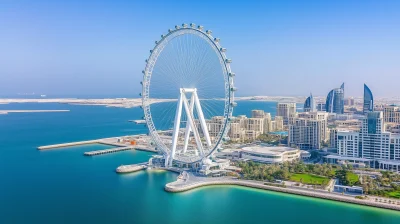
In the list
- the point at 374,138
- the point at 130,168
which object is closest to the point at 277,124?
the point at 374,138

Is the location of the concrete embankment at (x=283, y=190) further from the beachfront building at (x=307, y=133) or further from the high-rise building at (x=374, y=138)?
the beachfront building at (x=307, y=133)

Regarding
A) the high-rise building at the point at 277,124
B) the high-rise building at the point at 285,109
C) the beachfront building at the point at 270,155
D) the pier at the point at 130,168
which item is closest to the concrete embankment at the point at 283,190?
the pier at the point at 130,168

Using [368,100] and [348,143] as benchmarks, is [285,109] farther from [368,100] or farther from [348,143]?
[348,143]

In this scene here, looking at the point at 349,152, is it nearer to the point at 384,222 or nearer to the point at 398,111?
the point at 384,222

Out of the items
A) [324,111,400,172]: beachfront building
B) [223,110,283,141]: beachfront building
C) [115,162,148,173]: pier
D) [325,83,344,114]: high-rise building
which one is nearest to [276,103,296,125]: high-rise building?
[223,110,283,141]: beachfront building

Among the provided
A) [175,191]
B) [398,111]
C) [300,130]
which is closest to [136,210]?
[175,191]
